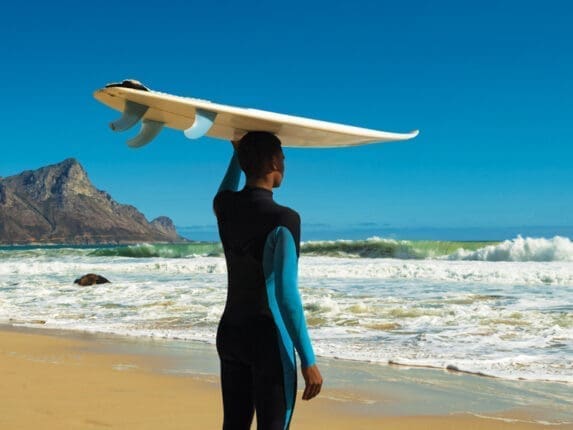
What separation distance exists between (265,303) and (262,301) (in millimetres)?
13

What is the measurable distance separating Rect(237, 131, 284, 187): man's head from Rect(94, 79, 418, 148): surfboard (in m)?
0.06

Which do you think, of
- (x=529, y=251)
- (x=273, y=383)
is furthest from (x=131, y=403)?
(x=529, y=251)

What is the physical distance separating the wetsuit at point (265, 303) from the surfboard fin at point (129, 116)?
50 cm

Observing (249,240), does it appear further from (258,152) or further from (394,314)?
(394,314)

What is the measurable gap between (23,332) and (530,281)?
1324 centimetres

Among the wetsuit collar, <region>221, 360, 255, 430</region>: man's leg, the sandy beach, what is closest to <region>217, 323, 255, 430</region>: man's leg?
<region>221, 360, 255, 430</region>: man's leg

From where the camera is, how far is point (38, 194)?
6944 inches

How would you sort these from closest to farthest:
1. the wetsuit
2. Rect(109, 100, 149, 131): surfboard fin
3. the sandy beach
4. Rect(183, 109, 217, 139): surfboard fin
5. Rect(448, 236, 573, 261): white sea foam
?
the wetsuit < Rect(183, 109, 217, 139): surfboard fin < Rect(109, 100, 149, 131): surfboard fin < the sandy beach < Rect(448, 236, 573, 261): white sea foam

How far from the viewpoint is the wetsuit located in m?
2.51

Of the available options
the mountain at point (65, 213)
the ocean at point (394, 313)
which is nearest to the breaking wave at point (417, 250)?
the ocean at point (394, 313)

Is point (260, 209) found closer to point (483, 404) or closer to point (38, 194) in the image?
point (483, 404)

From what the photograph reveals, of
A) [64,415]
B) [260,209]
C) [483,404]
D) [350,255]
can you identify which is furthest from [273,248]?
[350,255]

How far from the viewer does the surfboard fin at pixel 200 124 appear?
2.65m

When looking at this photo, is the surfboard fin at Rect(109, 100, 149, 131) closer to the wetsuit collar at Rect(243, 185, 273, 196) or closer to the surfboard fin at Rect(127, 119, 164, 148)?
the surfboard fin at Rect(127, 119, 164, 148)
